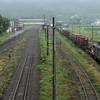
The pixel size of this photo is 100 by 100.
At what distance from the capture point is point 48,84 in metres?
16.6

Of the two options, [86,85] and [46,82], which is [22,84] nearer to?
[46,82]

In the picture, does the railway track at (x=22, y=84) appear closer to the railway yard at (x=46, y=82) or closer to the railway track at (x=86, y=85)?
the railway yard at (x=46, y=82)

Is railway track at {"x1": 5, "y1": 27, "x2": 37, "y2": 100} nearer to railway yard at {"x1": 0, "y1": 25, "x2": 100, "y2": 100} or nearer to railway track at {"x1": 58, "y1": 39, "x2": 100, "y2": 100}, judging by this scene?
railway yard at {"x1": 0, "y1": 25, "x2": 100, "y2": 100}

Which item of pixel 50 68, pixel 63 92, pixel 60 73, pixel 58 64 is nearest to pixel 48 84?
pixel 63 92

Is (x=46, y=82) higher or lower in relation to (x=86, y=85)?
higher

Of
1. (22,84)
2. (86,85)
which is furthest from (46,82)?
(86,85)

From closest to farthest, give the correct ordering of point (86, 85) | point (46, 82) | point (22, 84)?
point (86, 85) < point (22, 84) < point (46, 82)

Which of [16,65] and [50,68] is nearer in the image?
[50,68]

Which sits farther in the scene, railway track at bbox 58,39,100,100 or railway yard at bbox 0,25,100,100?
railway yard at bbox 0,25,100,100

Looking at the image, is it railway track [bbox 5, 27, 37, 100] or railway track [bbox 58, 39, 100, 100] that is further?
railway track [bbox 5, 27, 37, 100]

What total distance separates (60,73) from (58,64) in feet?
13.5

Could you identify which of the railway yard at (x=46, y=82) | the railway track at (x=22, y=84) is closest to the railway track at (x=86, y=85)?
the railway yard at (x=46, y=82)

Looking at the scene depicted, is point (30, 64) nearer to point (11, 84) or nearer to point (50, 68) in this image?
point (50, 68)

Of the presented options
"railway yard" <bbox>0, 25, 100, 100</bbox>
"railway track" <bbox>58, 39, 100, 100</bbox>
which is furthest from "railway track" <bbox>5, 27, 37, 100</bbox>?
"railway track" <bbox>58, 39, 100, 100</bbox>
